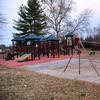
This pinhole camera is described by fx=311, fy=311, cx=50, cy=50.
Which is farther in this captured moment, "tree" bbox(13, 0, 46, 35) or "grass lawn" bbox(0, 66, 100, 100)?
"tree" bbox(13, 0, 46, 35)

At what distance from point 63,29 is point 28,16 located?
6607 millimetres

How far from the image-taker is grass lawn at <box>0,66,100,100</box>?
948 centimetres

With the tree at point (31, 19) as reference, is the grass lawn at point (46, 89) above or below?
below

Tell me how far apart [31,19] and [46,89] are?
42.3 meters

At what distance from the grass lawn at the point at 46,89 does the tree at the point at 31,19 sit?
128 feet

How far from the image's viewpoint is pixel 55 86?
10.9 m

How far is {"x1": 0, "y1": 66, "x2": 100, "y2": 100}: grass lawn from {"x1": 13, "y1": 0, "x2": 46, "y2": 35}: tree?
128ft

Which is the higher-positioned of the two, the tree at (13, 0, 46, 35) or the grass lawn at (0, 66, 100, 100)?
the tree at (13, 0, 46, 35)

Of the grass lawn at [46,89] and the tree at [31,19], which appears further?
the tree at [31,19]

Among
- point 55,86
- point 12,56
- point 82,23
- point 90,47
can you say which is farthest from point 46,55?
point 82,23

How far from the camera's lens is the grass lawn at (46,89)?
948 cm

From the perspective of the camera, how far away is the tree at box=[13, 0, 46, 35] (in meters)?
51.5

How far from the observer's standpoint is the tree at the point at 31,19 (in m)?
51.5

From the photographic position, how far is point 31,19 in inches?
2055
